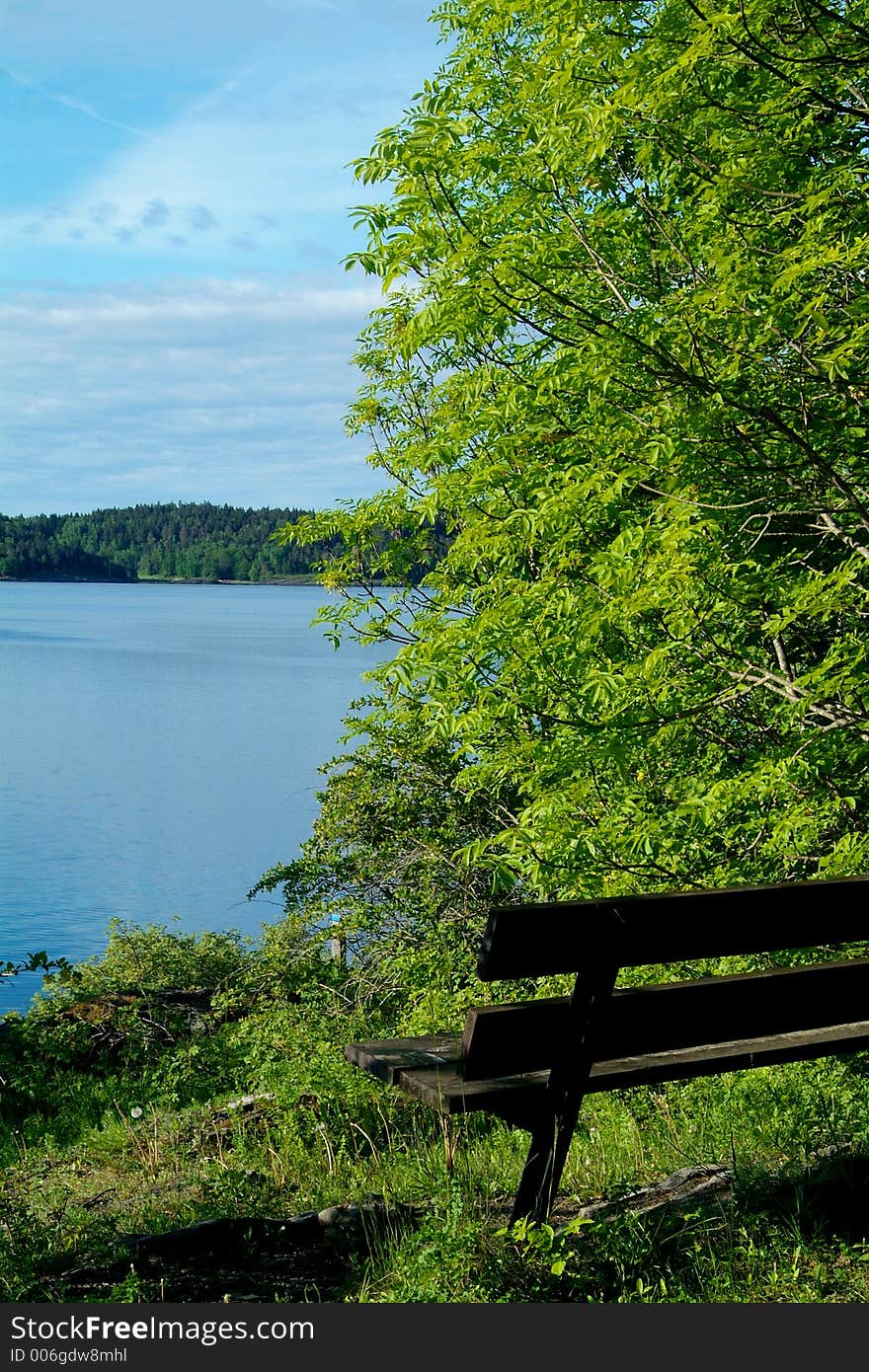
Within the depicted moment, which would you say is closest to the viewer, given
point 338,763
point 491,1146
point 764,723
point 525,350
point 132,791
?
point 491,1146

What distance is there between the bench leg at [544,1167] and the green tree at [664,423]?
7.34 ft

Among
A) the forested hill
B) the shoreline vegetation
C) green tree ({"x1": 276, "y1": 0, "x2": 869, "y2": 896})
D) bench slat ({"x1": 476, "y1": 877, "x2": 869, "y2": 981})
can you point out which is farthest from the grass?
the forested hill

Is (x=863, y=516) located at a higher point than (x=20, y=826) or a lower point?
higher

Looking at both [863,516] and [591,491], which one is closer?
[863,516]

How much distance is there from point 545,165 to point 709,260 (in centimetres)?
127

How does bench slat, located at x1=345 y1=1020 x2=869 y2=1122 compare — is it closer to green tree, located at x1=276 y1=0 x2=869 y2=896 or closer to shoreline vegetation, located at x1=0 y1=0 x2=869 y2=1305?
shoreline vegetation, located at x1=0 y1=0 x2=869 y2=1305

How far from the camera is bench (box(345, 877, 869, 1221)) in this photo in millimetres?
4051

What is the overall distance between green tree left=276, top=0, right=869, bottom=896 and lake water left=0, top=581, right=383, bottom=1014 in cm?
1113

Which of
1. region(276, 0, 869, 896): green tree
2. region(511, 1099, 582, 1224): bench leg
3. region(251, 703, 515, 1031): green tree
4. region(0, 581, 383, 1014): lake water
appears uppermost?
region(276, 0, 869, 896): green tree

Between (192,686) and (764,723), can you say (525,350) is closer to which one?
(764,723)

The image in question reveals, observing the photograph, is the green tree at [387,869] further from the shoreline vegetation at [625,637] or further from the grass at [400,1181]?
the shoreline vegetation at [625,637]

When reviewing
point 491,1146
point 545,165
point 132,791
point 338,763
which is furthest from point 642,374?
point 132,791

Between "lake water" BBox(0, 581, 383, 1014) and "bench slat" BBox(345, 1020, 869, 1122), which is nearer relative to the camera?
"bench slat" BBox(345, 1020, 869, 1122)

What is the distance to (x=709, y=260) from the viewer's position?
6.07m
